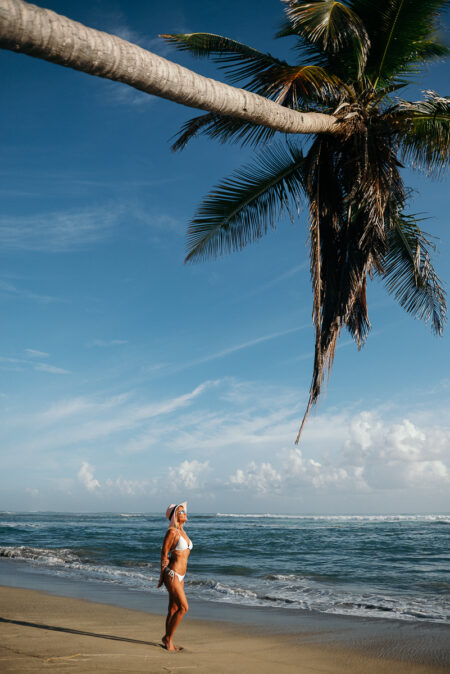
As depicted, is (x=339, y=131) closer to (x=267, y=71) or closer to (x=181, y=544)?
(x=267, y=71)

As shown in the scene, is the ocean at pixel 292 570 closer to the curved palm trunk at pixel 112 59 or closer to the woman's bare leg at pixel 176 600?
the woman's bare leg at pixel 176 600

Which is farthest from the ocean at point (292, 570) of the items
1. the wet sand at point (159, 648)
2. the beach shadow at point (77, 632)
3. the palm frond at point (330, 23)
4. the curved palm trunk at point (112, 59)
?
the palm frond at point (330, 23)

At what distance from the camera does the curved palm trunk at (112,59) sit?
333 centimetres

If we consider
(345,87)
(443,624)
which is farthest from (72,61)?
(443,624)

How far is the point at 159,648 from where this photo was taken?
589cm

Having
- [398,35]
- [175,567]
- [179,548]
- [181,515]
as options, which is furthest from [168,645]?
[398,35]

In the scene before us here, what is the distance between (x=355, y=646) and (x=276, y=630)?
1324 mm

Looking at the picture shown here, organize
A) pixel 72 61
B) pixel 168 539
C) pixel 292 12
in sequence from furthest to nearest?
pixel 292 12, pixel 168 539, pixel 72 61

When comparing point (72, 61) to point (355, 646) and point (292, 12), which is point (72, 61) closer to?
point (292, 12)

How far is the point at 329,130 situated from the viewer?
722 cm

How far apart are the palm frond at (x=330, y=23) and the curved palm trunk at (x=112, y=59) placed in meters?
2.71

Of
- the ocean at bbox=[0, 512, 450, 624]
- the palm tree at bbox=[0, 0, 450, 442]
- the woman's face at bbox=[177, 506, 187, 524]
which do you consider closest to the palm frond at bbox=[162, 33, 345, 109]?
the palm tree at bbox=[0, 0, 450, 442]

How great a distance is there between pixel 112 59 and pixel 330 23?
5.15 metres

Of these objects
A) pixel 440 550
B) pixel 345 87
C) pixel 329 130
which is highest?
pixel 345 87
